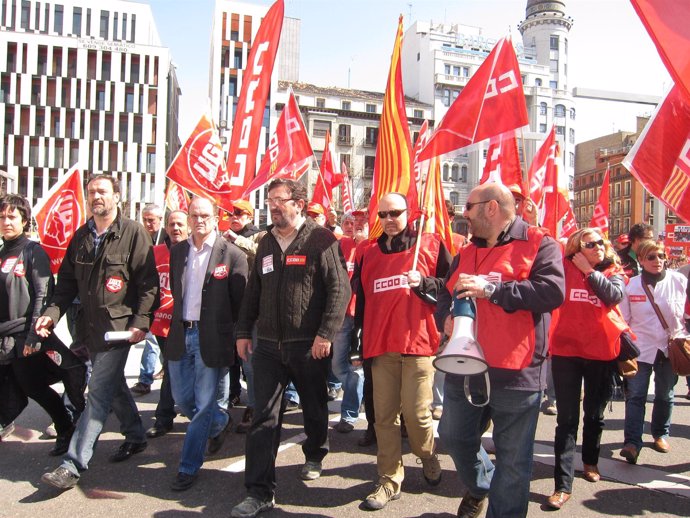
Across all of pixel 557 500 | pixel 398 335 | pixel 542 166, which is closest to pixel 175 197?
pixel 542 166

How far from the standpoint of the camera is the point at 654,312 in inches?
220

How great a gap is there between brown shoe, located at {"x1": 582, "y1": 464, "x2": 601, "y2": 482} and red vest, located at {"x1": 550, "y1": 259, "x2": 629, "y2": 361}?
0.90 meters

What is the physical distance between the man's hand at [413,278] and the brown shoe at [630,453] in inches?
96.5

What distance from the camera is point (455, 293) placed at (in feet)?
11.1

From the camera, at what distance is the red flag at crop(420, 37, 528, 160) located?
5.21 metres

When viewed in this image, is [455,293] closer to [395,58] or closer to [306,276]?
[306,276]

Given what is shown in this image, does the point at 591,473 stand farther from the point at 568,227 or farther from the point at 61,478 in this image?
the point at 568,227

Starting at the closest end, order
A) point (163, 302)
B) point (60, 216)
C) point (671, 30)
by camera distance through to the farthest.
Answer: point (671, 30)
point (163, 302)
point (60, 216)

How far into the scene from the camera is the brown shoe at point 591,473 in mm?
4641

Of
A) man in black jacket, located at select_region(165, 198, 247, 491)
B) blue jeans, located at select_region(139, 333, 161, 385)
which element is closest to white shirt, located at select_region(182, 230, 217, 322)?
man in black jacket, located at select_region(165, 198, 247, 491)

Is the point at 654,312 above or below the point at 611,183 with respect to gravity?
below

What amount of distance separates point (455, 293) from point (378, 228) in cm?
171

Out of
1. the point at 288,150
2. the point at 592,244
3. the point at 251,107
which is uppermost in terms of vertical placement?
the point at 251,107

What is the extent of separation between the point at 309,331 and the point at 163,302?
2.34m
